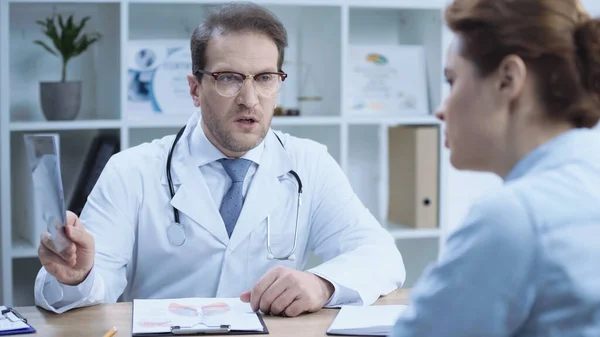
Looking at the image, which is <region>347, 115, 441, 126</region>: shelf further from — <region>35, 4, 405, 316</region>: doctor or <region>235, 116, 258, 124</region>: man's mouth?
<region>235, 116, 258, 124</region>: man's mouth

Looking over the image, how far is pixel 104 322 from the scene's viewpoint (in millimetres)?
1551

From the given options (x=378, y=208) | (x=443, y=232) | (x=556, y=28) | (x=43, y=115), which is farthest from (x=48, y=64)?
(x=556, y=28)

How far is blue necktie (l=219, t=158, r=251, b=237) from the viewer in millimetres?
2025

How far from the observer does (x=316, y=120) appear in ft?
9.64

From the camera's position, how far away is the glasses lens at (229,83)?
2010 millimetres

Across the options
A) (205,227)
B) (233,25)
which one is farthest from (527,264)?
(233,25)

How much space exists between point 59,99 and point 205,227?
104cm

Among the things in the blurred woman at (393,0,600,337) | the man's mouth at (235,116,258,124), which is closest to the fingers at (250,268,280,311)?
the man's mouth at (235,116,258,124)

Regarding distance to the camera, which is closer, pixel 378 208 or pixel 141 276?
pixel 141 276

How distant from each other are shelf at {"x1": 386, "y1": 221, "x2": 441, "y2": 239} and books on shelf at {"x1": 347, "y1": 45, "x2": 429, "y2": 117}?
0.44 metres

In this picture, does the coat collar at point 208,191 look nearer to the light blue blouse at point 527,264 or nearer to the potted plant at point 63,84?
the potted plant at point 63,84

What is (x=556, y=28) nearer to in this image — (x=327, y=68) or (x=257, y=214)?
(x=257, y=214)

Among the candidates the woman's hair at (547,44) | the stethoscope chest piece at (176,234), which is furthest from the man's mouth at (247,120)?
the woman's hair at (547,44)

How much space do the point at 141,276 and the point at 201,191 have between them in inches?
10.5
